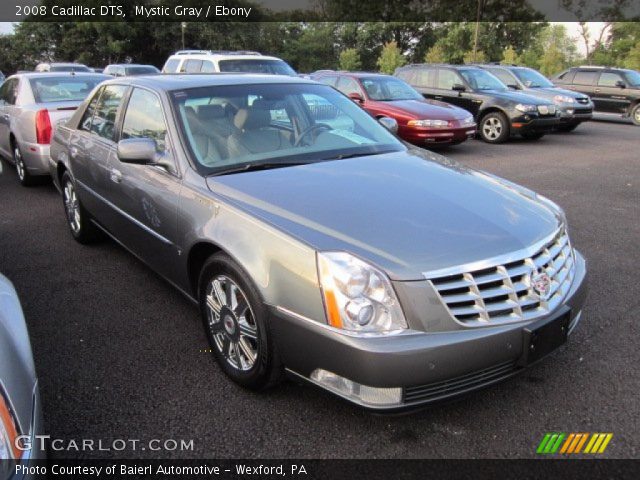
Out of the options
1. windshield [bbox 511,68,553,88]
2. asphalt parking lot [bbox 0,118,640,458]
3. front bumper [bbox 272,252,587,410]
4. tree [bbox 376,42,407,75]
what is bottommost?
asphalt parking lot [bbox 0,118,640,458]

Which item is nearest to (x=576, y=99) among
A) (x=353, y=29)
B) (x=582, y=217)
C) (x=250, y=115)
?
(x=582, y=217)


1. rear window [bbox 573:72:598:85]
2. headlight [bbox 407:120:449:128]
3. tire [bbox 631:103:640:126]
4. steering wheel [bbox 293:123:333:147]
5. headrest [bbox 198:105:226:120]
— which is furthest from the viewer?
rear window [bbox 573:72:598:85]

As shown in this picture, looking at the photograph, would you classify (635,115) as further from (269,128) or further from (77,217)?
(77,217)

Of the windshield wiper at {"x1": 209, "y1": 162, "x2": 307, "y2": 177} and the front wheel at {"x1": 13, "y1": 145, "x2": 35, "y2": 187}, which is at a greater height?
the windshield wiper at {"x1": 209, "y1": 162, "x2": 307, "y2": 177}

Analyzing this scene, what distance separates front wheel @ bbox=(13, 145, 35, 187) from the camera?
7168 millimetres

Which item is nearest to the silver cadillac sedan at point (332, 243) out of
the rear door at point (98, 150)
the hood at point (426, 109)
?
the rear door at point (98, 150)

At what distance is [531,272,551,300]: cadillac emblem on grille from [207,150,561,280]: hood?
15 centimetres

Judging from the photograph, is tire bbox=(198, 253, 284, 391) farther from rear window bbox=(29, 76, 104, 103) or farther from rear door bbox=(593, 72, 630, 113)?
rear door bbox=(593, 72, 630, 113)

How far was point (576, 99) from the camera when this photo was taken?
13.8 meters

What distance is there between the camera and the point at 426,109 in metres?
10.4

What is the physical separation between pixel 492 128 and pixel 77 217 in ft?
32.6

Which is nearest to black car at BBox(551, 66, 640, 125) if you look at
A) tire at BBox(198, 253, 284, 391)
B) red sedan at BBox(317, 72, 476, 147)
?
red sedan at BBox(317, 72, 476, 147)

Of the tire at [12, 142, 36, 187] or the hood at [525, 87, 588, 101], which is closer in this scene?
the tire at [12, 142, 36, 187]

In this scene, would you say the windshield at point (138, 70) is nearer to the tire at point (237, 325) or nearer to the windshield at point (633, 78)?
the windshield at point (633, 78)
